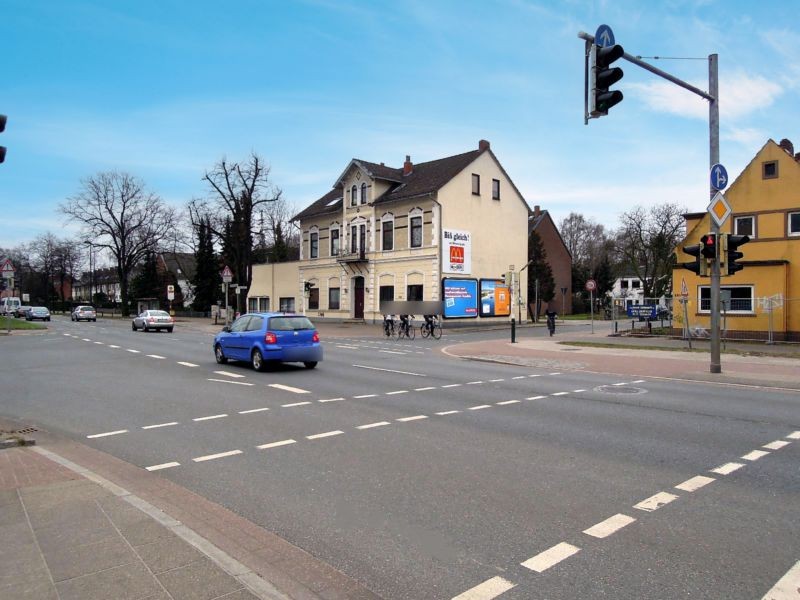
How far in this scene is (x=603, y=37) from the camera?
33.0ft

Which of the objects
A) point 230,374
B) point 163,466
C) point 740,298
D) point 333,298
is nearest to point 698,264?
point 230,374

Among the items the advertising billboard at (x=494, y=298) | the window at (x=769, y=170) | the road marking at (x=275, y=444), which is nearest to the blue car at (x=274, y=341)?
the road marking at (x=275, y=444)

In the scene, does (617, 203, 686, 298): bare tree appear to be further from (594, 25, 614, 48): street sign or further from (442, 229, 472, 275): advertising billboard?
(594, 25, 614, 48): street sign

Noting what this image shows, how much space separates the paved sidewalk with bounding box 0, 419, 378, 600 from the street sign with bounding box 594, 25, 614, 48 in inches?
366

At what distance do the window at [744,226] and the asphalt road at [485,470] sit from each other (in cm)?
1730

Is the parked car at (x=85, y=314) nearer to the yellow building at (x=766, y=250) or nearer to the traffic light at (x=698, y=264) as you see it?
the yellow building at (x=766, y=250)

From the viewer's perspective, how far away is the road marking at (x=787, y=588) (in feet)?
11.6

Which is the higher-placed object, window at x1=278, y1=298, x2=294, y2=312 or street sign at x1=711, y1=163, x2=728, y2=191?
street sign at x1=711, y1=163, x2=728, y2=191

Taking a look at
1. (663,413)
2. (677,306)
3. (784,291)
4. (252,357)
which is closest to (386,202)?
(677,306)

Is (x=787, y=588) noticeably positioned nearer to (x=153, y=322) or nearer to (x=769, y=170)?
(x=769, y=170)

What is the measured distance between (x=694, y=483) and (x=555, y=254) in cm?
5923

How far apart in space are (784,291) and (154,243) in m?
61.2

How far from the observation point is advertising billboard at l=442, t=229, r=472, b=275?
39094 mm

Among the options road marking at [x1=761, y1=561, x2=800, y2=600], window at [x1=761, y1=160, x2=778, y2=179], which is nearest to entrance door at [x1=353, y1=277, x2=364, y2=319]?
window at [x1=761, y1=160, x2=778, y2=179]
